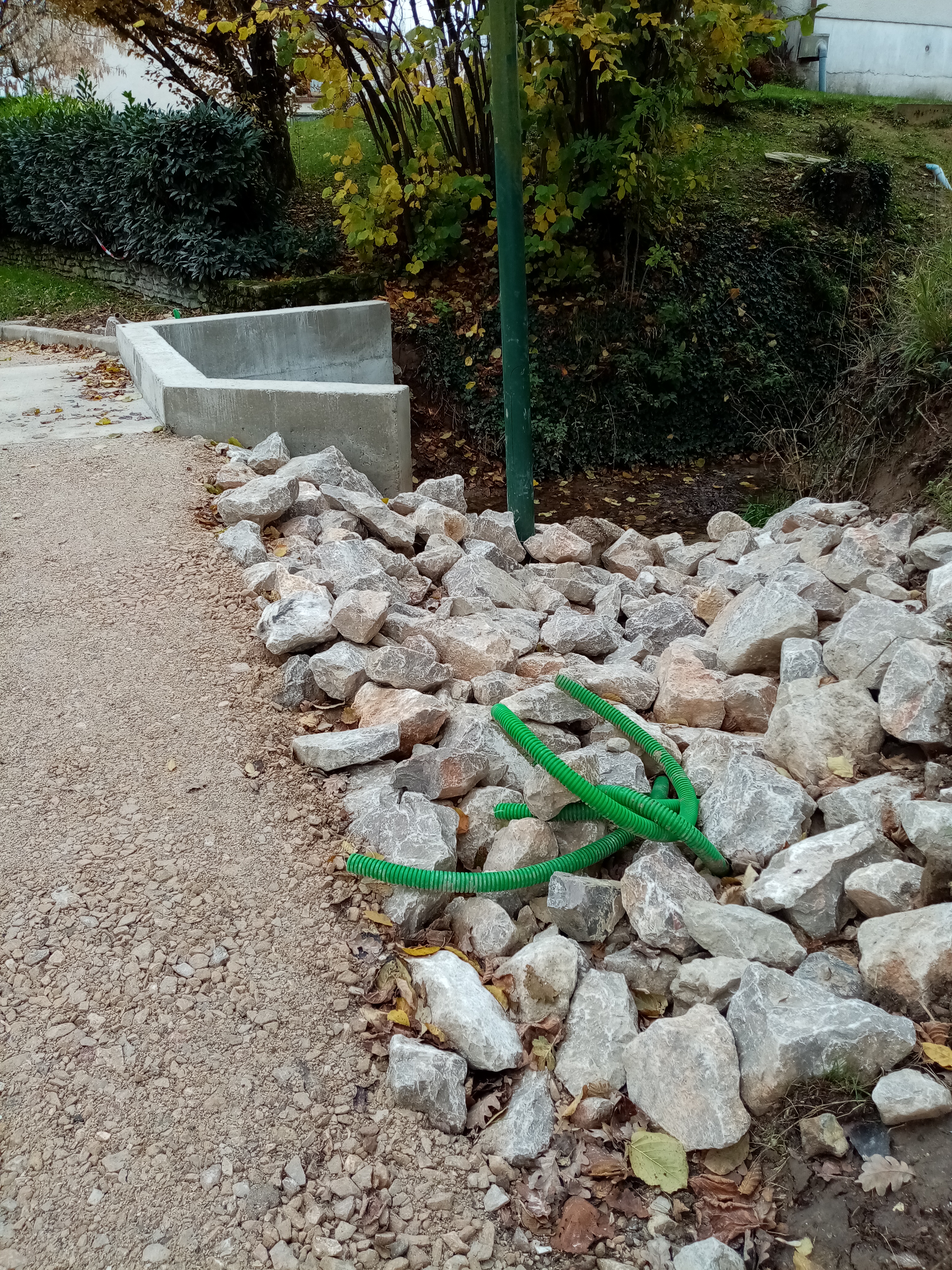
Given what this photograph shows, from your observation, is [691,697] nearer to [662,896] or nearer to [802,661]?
[802,661]

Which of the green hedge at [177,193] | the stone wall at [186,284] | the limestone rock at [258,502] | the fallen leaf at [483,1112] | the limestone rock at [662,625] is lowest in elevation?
the limestone rock at [662,625]

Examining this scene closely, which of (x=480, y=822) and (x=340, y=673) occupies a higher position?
(x=340, y=673)

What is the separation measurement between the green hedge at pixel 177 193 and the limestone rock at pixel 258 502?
5736 millimetres

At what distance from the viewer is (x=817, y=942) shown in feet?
6.97

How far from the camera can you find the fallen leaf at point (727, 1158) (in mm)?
1717

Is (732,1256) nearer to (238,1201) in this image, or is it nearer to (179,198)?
(238,1201)

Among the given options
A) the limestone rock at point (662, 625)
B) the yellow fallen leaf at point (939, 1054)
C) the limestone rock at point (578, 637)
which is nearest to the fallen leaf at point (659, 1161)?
the yellow fallen leaf at point (939, 1054)

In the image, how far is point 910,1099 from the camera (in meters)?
1.63

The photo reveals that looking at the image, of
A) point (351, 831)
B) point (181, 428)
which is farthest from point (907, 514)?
point (181, 428)

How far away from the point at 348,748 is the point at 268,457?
252 centimetres

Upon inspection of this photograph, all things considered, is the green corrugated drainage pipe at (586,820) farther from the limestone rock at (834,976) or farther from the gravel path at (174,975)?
the limestone rock at (834,976)

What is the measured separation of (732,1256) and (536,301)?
7881 mm

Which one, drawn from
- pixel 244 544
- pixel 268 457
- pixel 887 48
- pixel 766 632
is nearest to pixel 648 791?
pixel 766 632

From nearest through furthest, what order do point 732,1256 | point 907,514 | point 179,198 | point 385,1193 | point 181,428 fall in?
point 732,1256 → point 385,1193 → point 907,514 → point 181,428 → point 179,198
